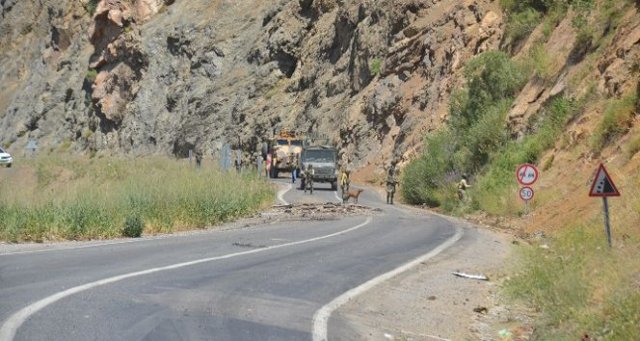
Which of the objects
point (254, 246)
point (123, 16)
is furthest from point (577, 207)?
point (123, 16)

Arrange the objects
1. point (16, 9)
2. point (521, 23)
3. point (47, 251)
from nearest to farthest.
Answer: point (47, 251), point (521, 23), point (16, 9)

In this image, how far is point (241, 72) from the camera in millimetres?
69125

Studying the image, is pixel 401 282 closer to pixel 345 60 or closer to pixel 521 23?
pixel 521 23

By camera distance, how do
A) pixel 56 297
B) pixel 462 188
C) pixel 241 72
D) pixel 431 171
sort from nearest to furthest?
pixel 56 297, pixel 462 188, pixel 431 171, pixel 241 72

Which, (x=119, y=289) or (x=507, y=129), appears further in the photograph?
(x=507, y=129)

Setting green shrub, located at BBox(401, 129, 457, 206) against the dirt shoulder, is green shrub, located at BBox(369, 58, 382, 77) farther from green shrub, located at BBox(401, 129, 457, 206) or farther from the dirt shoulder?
the dirt shoulder

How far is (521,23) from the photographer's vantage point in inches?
1531

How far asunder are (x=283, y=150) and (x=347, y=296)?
4137cm

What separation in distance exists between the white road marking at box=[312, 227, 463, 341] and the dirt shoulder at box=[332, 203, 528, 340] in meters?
0.11

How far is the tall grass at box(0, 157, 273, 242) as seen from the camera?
1703 cm

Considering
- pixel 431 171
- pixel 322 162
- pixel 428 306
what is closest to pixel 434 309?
pixel 428 306

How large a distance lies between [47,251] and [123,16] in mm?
66413

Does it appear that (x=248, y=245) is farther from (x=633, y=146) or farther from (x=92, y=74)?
(x=92, y=74)

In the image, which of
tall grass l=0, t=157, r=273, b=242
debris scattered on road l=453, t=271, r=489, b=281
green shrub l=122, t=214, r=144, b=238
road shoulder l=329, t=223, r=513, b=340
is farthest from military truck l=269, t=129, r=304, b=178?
debris scattered on road l=453, t=271, r=489, b=281
